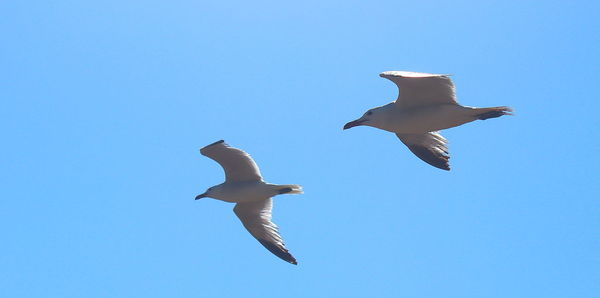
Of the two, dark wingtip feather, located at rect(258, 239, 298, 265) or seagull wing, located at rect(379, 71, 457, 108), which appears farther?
dark wingtip feather, located at rect(258, 239, 298, 265)

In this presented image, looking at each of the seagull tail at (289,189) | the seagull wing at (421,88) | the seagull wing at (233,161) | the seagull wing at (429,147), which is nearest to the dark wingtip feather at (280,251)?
the seagull tail at (289,189)

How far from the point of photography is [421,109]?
15.7 metres

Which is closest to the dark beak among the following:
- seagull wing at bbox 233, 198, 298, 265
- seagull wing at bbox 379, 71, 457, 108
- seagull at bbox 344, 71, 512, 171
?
seagull at bbox 344, 71, 512, 171

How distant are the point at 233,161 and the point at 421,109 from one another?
436 centimetres

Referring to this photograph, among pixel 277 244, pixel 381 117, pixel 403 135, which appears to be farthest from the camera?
pixel 277 244

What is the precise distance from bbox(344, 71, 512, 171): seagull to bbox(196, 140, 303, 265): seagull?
2.51 m

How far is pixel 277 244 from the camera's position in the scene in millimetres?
19188

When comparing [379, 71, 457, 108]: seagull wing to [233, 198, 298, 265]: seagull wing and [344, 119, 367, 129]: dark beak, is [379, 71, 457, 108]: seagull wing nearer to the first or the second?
[344, 119, 367, 129]: dark beak

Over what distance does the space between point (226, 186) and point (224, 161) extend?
62 centimetres

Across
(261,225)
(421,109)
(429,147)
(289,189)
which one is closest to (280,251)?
(261,225)

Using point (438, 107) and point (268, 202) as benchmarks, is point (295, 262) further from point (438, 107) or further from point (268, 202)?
point (438, 107)

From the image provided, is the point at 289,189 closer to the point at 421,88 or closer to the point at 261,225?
the point at 261,225

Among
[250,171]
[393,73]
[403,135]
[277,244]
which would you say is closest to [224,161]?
[250,171]

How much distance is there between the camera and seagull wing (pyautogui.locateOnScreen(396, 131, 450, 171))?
17.9 metres
